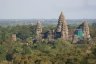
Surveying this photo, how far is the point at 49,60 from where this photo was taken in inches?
1236

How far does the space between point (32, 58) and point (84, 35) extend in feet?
112

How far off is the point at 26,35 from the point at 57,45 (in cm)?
2669

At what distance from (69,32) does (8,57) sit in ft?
73.0

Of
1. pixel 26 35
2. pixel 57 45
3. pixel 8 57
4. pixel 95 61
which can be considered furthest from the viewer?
pixel 26 35

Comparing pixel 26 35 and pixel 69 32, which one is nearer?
pixel 69 32

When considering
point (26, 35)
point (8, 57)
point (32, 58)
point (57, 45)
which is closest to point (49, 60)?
point (32, 58)

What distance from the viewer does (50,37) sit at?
211 feet

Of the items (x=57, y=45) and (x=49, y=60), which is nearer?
(x=49, y=60)

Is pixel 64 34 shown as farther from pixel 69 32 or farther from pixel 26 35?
pixel 26 35

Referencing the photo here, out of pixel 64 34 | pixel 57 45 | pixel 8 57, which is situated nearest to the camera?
pixel 8 57

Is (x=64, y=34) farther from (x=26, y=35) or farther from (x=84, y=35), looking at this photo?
(x=26, y=35)

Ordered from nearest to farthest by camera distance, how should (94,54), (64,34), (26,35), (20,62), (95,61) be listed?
(95,61) → (94,54) → (20,62) → (64,34) → (26,35)

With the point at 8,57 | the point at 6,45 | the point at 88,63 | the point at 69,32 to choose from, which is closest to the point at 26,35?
the point at 69,32

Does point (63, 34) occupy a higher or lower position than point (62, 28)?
lower
